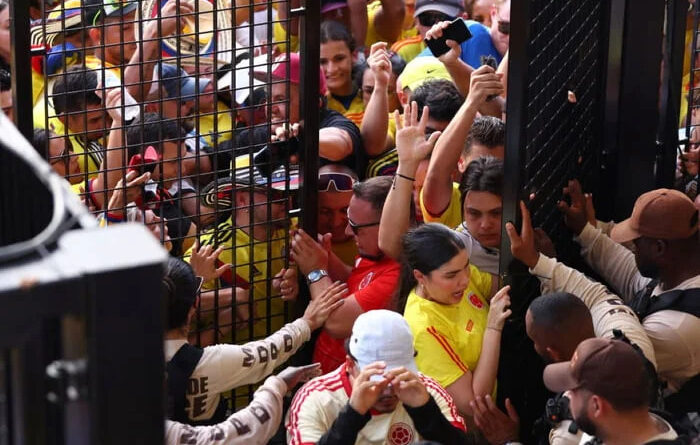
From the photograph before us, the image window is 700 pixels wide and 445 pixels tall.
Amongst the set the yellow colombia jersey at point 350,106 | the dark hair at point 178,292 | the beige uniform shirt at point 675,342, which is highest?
the yellow colombia jersey at point 350,106

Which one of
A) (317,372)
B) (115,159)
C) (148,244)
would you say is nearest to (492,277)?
(317,372)

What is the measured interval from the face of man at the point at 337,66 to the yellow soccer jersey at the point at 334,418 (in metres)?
2.80

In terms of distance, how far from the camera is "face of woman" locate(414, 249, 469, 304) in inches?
156

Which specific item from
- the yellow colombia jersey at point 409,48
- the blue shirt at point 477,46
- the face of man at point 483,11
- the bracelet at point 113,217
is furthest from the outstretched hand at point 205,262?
the face of man at point 483,11

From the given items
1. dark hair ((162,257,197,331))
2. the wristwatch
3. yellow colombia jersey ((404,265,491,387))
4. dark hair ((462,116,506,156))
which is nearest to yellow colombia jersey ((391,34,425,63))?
dark hair ((462,116,506,156))

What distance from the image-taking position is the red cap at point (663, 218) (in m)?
4.15

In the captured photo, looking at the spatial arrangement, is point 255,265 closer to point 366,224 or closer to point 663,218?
point 366,224

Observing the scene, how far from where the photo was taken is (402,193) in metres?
4.32

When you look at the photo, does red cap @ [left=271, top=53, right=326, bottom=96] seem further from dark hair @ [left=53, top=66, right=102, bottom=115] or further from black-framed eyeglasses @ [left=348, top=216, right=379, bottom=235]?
dark hair @ [left=53, top=66, right=102, bottom=115]

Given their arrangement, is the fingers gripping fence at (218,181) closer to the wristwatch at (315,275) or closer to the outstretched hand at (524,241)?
the wristwatch at (315,275)

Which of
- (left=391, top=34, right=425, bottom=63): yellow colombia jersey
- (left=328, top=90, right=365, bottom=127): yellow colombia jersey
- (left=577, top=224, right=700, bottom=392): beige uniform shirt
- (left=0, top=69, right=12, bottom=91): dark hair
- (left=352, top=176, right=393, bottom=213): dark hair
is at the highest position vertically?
(left=391, top=34, right=425, bottom=63): yellow colombia jersey

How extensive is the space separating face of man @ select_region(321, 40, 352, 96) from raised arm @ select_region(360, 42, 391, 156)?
2.99 feet

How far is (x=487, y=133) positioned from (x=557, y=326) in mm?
1249

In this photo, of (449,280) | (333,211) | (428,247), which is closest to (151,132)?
(333,211)
